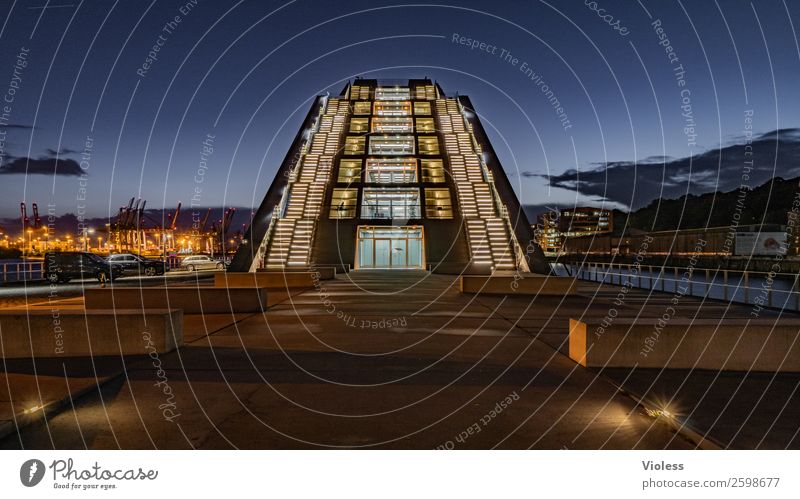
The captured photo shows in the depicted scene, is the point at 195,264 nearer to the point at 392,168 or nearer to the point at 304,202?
the point at 304,202

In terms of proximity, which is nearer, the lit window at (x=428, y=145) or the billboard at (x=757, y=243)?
the lit window at (x=428, y=145)

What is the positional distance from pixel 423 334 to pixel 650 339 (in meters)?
Result: 4.54

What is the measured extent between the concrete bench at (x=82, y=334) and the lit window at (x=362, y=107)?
56274 mm

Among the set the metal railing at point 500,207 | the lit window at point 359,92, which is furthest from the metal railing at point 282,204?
the metal railing at point 500,207

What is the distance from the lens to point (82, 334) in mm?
9812

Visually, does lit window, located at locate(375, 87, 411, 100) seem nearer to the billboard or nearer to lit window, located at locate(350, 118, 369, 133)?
lit window, located at locate(350, 118, 369, 133)

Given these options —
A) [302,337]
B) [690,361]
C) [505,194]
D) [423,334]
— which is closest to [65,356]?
[302,337]

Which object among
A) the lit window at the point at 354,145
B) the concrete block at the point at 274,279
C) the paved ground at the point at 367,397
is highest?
the lit window at the point at 354,145

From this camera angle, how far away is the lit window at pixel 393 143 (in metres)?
54.1

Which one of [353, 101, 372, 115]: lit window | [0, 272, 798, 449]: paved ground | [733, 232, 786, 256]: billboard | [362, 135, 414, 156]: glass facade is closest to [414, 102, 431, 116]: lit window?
[353, 101, 372, 115]: lit window

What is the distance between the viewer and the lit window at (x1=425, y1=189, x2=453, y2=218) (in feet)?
136

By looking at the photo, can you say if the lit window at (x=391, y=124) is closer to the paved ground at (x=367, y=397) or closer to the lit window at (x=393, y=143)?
the lit window at (x=393, y=143)

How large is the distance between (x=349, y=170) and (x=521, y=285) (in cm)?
2860

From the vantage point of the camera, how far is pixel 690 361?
345 inches
